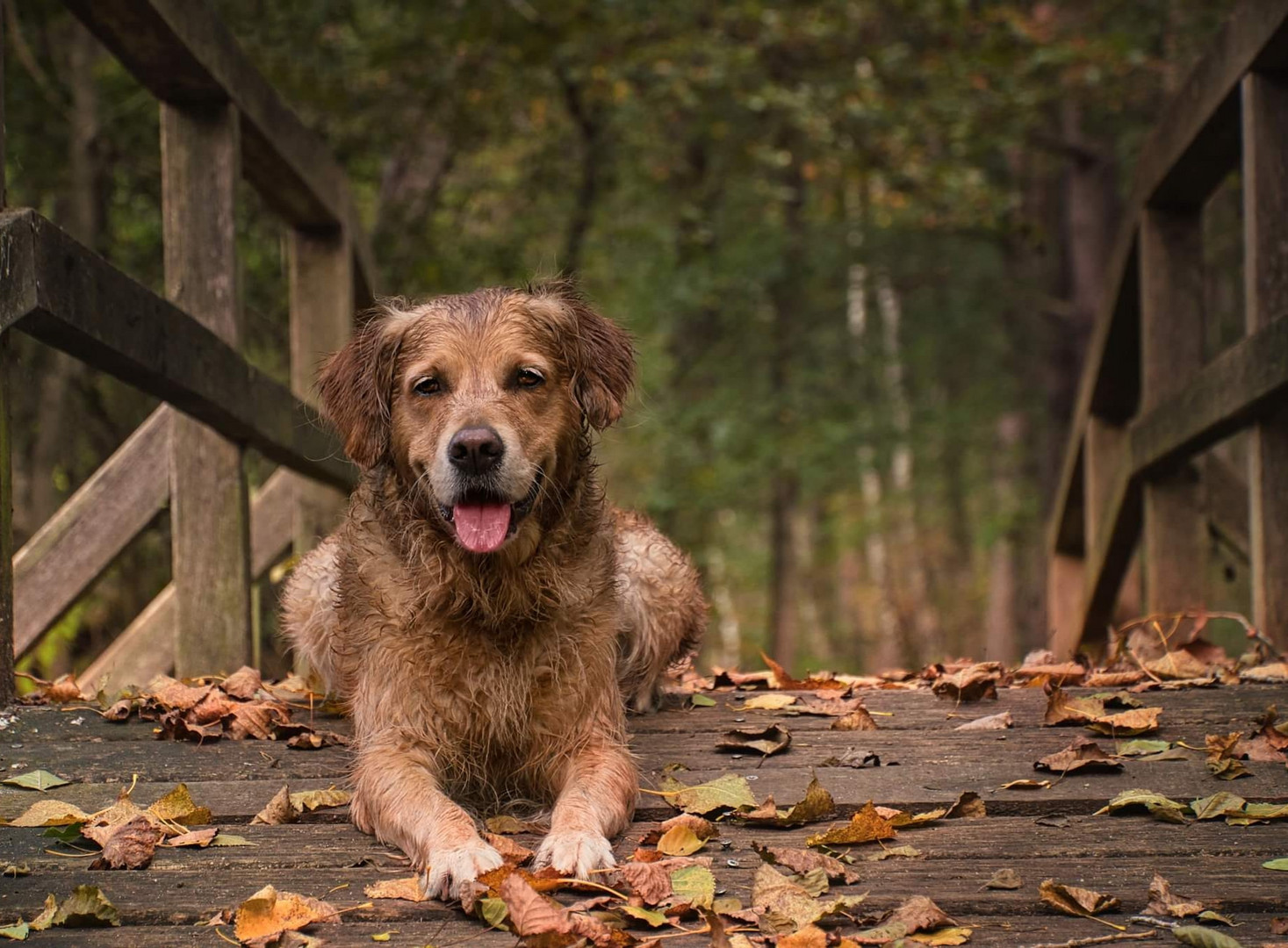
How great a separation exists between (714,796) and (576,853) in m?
0.55

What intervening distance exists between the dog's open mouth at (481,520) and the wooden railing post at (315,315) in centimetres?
333

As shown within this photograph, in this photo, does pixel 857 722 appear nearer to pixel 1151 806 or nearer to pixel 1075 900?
pixel 1151 806

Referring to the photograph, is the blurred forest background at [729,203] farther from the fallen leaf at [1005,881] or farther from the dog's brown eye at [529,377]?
the fallen leaf at [1005,881]

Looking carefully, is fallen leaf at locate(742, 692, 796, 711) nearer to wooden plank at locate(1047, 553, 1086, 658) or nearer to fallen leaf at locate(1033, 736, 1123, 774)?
fallen leaf at locate(1033, 736, 1123, 774)

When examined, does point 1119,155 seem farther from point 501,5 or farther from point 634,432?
point 501,5

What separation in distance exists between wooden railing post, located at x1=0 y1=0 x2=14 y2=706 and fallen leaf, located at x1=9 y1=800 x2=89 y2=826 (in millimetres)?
655

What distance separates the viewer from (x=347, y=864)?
3057 millimetres

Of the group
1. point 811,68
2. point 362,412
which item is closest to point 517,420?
point 362,412

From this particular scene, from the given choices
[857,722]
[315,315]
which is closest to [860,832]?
[857,722]

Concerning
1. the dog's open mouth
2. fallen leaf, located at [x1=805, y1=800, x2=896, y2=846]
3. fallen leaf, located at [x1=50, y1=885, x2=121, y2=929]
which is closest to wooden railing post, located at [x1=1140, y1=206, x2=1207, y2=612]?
fallen leaf, located at [x1=805, y1=800, x2=896, y2=846]

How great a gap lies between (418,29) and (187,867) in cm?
950

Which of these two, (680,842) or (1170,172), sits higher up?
(1170,172)

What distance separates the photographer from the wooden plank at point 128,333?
3.46 m

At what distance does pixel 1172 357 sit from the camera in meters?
6.36
